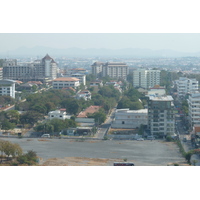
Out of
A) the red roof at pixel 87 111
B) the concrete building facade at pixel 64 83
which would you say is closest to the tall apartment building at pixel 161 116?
the red roof at pixel 87 111

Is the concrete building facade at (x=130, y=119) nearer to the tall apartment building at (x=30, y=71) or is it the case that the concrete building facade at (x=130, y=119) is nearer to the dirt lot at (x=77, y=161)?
the dirt lot at (x=77, y=161)

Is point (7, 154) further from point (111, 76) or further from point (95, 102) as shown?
point (111, 76)

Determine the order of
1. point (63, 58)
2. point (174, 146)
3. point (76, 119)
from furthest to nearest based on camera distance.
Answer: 1. point (63, 58)
2. point (76, 119)
3. point (174, 146)

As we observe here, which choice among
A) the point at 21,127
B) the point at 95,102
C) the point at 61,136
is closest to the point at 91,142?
the point at 61,136

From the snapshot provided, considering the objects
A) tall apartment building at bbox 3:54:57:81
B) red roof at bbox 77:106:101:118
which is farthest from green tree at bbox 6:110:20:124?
tall apartment building at bbox 3:54:57:81

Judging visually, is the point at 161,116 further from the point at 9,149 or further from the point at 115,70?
the point at 115,70

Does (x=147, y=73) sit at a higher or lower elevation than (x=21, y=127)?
higher

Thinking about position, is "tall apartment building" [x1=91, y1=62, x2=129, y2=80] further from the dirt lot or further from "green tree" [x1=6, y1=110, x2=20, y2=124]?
the dirt lot

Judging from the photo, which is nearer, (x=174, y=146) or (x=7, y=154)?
(x=7, y=154)
